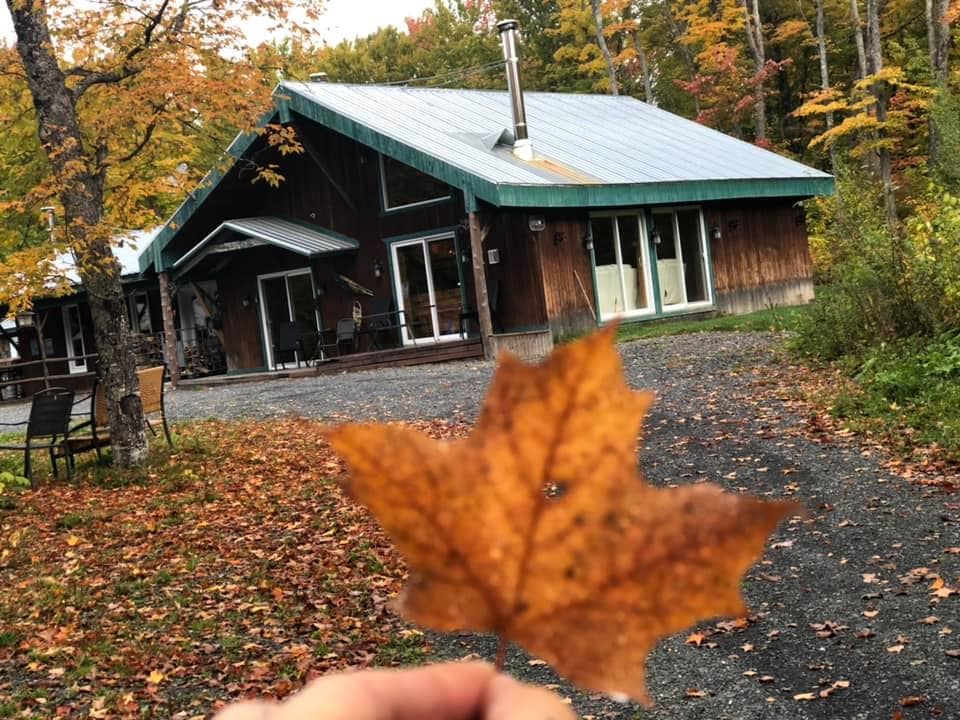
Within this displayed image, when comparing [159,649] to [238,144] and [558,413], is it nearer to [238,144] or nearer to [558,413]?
[558,413]

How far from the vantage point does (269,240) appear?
19.6m

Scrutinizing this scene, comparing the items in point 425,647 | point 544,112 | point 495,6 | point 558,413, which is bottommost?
point 425,647

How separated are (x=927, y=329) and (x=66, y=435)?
8.61 m

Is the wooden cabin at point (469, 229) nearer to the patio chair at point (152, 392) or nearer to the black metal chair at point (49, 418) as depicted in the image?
the patio chair at point (152, 392)

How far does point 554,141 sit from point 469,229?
4104mm

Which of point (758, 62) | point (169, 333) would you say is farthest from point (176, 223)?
point (758, 62)

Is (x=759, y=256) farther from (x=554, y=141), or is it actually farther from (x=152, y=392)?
(x=152, y=392)

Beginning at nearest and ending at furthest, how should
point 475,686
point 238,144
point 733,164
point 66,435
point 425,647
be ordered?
point 475,686 < point 425,647 < point 66,435 < point 238,144 < point 733,164

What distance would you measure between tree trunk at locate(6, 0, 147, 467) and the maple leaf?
29.1 feet

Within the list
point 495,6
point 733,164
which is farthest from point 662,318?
point 495,6

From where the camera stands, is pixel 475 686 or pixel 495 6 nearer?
pixel 475 686

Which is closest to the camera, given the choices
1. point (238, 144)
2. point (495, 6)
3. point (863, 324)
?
point (863, 324)

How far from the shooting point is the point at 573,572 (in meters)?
0.49

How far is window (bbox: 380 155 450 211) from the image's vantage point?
63.6 ft
